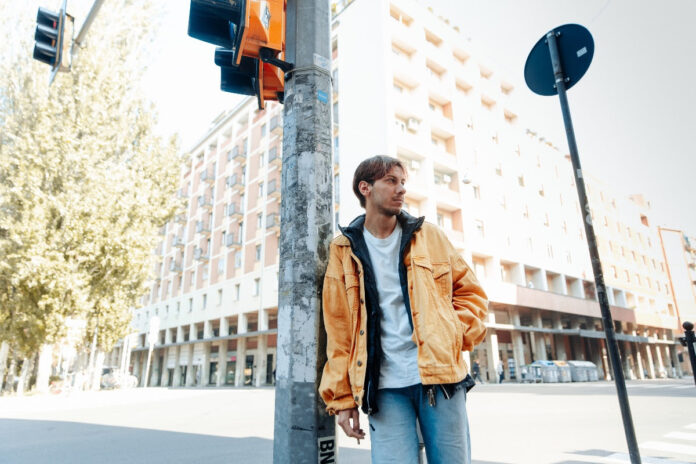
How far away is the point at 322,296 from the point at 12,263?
61.6 feet

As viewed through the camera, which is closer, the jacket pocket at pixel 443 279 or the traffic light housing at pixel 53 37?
the jacket pocket at pixel 443 279

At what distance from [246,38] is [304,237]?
1127 mm

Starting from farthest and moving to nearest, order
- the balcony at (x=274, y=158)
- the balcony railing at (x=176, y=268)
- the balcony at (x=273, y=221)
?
the balcony railing at (x=176, y=268), the balcony at (x=274, y=158), the balcony at (x=273, y=221)

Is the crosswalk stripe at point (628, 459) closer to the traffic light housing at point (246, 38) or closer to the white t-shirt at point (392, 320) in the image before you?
the white t-shirt at point (392, 320)

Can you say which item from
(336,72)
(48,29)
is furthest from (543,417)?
(336,72)

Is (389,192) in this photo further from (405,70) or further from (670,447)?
(405,70)

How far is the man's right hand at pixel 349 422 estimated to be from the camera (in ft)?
5.84

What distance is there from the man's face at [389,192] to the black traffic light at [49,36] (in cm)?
603

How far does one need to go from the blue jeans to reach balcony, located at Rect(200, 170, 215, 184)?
41.6 metres

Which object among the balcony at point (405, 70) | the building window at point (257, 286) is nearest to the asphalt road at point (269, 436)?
the building window at point (257, 286)

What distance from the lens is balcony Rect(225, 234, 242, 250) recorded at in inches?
1332

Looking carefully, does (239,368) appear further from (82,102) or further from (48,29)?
(48,29)

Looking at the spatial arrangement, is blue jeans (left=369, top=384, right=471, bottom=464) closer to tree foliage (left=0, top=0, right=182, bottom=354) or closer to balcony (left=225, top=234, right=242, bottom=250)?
tree foliage (left=0, top=0, right=182, bottom=354)

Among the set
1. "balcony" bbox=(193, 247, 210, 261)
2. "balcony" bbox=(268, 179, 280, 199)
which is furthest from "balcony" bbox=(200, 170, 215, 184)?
"balcony" bbox=(268, 179, 280, 199)
